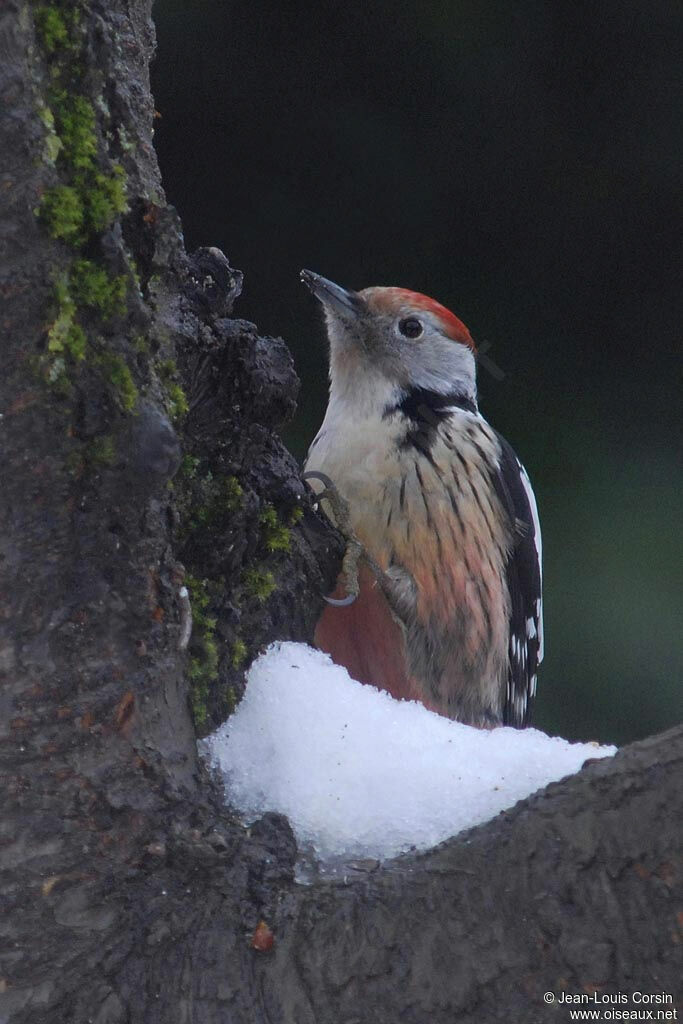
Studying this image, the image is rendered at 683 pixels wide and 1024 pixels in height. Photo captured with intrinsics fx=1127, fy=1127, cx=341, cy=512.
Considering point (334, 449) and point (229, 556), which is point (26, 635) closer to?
point (229, 556)

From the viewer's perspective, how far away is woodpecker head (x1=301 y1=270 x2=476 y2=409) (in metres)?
2.46

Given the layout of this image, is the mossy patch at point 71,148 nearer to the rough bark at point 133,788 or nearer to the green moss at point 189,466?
the rough bark at point 133,788

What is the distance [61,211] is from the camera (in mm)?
859

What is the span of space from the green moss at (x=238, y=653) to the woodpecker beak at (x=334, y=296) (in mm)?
1367

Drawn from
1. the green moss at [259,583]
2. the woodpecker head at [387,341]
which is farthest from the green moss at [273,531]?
the woodpecker head at [387,341]

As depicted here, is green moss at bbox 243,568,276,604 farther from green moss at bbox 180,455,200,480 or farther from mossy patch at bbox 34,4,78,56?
mossy patch at bbox 34,4,78,56

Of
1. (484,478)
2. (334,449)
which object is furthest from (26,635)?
(484,478)

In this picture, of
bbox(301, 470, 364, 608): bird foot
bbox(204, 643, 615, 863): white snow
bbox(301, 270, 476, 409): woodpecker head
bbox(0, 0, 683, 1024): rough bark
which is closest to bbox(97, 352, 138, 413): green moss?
bbox(0, 0, 683, 1024): rough bark

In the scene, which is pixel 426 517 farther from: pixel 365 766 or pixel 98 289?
pixel 98 289

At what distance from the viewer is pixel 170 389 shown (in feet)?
3.43

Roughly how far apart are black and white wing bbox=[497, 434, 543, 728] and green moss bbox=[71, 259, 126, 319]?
5.28 ft

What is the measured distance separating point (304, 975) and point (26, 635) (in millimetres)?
347

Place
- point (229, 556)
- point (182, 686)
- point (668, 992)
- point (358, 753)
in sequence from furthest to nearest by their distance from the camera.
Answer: point (229, 556) → point (358, 753) → point (182, 686) → point (668, 992)

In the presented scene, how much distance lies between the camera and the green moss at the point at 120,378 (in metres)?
0.90
